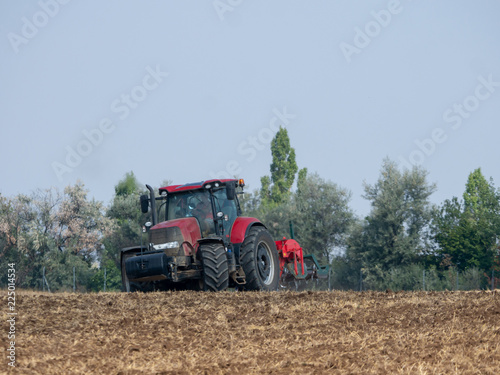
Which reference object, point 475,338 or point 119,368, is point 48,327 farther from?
point 475,338

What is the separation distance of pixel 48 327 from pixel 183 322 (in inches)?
72.6

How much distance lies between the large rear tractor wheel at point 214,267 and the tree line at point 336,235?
21357mm

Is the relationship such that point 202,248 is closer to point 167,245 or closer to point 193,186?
point 167,245

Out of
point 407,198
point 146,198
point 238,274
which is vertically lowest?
point 238,274

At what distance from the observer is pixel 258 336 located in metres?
8.48

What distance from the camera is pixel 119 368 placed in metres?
6.75

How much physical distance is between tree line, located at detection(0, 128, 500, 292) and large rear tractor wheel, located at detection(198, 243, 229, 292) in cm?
2136

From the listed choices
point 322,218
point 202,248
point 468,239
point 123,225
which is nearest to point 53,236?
point 123,225

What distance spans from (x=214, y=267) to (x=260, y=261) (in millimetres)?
2066

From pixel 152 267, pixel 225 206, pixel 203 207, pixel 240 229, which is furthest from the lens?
pixel 225 206

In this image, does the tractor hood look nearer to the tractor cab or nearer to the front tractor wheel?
the tractor cab

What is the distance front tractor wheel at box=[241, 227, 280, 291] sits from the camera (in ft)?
48.9

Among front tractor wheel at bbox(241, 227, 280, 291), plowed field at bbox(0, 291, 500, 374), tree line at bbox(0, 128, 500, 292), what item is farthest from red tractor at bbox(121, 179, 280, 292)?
tree line at bbox(0, 128, 500, 292)

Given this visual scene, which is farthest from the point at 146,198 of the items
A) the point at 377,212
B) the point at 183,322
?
the point at 377,212
